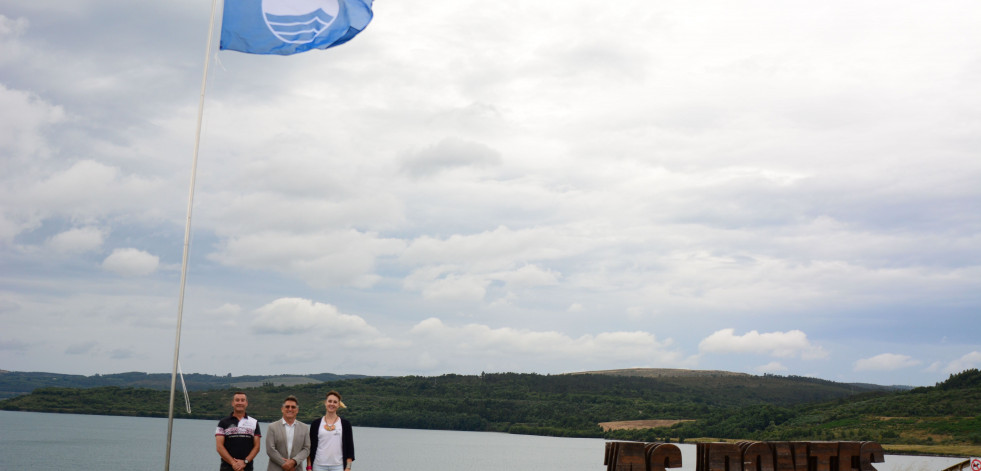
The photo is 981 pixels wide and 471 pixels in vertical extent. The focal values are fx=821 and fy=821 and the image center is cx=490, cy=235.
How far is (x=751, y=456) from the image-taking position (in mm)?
15328

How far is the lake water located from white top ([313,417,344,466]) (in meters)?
57.8

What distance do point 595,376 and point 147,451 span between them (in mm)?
115407

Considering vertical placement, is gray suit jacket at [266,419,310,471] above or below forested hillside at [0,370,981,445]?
above

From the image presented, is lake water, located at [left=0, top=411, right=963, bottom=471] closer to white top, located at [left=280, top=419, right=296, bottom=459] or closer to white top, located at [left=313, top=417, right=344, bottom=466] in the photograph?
white top, located at [left=313, top=417, right=344, bottom=466]

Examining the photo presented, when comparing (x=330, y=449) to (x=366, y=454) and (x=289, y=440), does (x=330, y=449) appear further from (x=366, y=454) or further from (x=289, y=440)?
(x=366, y=454)

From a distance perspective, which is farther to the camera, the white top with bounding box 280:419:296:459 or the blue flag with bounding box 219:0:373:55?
the blue flag with bounding box 219:0:373:55

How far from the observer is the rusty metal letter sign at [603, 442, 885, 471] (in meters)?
14.0

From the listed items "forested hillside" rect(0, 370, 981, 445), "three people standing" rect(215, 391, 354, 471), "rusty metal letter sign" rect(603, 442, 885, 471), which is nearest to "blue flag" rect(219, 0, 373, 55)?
"three people standing" rect(215, 391, 354, 471)

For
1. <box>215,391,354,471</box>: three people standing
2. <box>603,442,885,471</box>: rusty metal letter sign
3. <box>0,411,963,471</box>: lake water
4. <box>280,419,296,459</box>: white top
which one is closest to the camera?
<box>215,391,354,471</box>: three people standing

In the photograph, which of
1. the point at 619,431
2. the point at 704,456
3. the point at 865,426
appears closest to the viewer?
the point at 704,456

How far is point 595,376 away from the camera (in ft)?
640

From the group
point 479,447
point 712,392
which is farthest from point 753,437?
point 712,392

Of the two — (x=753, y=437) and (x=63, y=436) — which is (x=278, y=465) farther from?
(x=63, y=436)

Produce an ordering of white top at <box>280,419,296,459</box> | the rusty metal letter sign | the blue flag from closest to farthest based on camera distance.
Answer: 1. white top at <box>280,419,296,459</box>
2. the rusty metal letter sign
3. the blue flag
